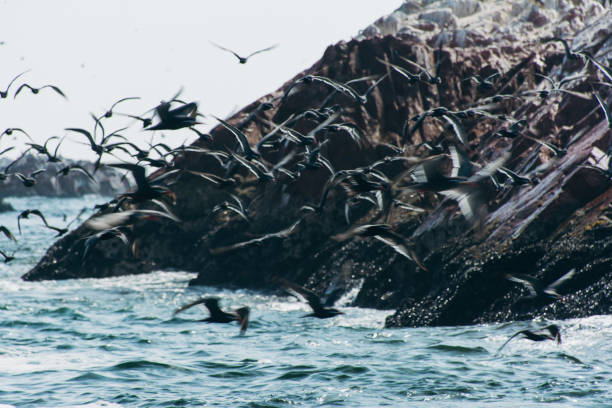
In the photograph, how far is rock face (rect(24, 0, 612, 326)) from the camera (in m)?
15.5

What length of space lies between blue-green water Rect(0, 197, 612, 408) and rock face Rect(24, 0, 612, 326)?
3.07 ft

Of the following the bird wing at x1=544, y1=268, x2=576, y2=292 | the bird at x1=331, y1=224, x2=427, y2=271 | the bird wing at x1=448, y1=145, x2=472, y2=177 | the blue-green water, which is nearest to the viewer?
the bird at x1=331, y1=224, x2=427, y2=271

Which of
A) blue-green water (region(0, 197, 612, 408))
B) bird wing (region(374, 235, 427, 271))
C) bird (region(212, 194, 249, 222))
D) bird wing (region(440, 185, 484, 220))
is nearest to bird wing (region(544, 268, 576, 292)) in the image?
blue-green water (region(0, 197, 612, 408))

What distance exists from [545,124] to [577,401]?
38.5 ft

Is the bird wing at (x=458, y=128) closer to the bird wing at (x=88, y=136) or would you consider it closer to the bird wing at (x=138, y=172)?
the bird wing at (x=138, y=172)

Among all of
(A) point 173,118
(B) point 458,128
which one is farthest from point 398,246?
(A) point 173,118

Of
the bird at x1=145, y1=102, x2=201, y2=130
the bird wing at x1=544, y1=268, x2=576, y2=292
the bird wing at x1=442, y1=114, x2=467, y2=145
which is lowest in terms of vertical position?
the bird wing at x1=544, y1=268, x2=576, y2=292

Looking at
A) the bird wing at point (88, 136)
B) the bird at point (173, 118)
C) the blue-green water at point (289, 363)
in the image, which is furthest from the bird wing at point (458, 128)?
the bird wing at point (88, 136)

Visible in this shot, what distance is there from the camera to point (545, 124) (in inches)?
822

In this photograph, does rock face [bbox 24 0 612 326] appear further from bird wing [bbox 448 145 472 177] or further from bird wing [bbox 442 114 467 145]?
bird wing [bbox 442 114 467 145]

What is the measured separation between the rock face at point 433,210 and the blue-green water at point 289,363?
0.93m

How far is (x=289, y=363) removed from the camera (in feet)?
44.8

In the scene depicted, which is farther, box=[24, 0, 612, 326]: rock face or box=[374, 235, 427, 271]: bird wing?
box=[24, 0, 612, 326]: rock face

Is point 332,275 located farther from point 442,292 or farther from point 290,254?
point 442,292
